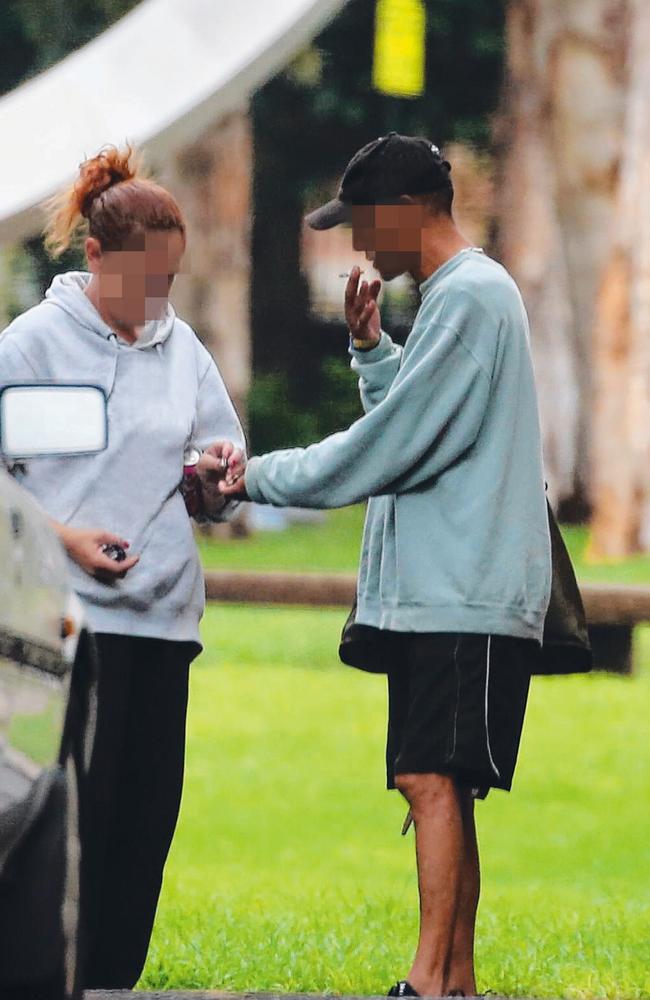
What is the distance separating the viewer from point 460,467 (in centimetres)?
488

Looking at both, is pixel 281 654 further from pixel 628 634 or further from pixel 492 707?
pixel 492 707

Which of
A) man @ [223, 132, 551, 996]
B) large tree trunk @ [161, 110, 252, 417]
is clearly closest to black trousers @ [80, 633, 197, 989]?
man @ [223, 132, 551, 996]

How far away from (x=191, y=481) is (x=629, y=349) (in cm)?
1638

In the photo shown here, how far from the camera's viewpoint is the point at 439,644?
484 centimetres

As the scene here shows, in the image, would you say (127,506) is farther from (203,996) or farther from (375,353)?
(203,996)

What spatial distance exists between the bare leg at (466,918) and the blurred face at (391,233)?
3.86 feet

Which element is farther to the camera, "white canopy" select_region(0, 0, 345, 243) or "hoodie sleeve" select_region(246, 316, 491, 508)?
"white canopy" select_region(0, 0, 345, 243)

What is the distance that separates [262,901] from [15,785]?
3817mm

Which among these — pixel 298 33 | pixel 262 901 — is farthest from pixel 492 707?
pixel 298 33

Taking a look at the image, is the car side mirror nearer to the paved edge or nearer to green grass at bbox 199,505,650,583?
the paved edge

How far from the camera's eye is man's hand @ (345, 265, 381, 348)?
5031 mm

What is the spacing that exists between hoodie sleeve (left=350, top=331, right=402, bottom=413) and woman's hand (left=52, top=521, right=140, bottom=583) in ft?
2.57

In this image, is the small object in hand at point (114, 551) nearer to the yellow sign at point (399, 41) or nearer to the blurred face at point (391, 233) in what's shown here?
the blurred face at point (391, 233)

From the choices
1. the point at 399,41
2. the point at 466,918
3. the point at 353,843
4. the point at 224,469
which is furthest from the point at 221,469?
the point at 399,41
